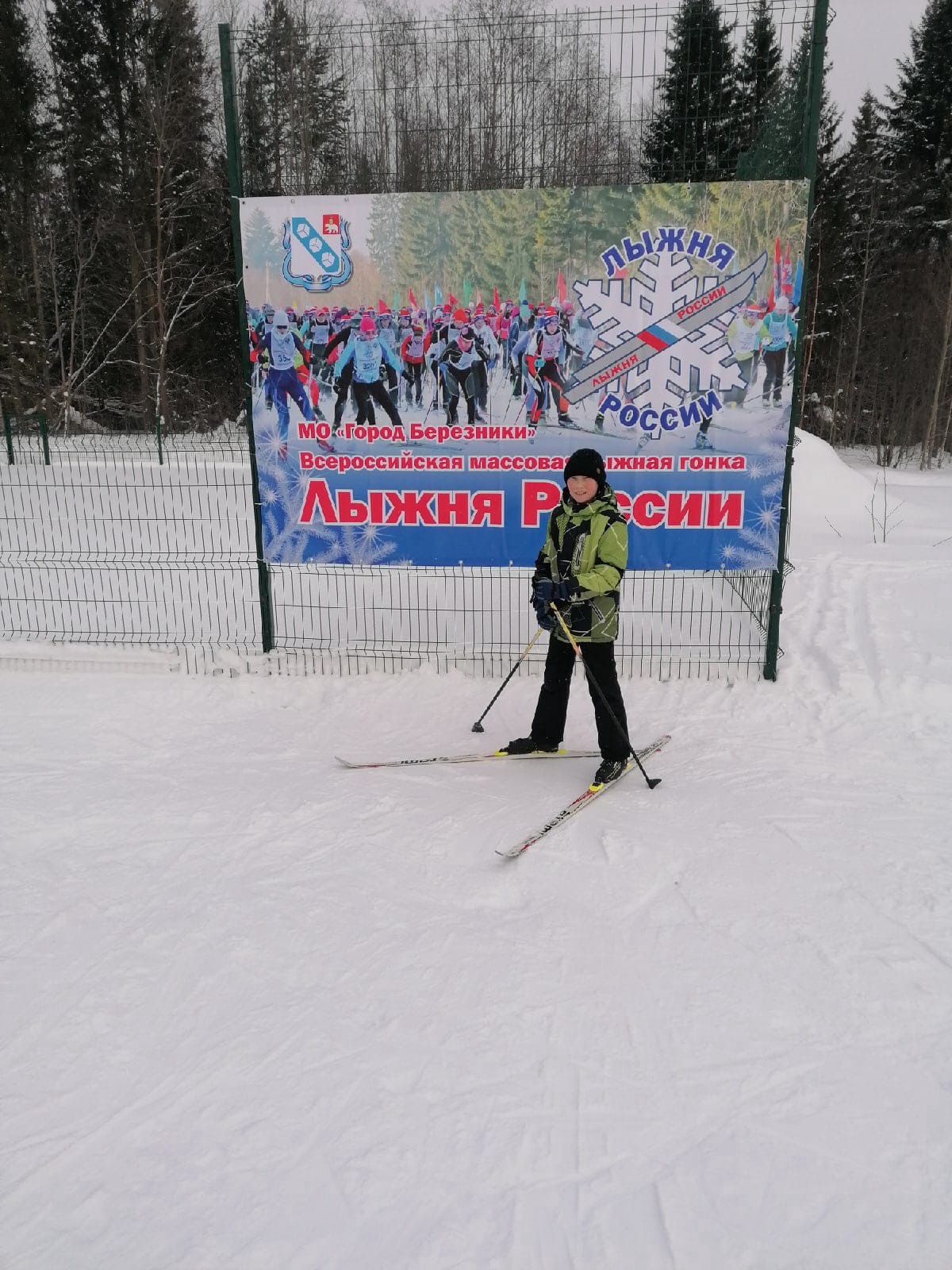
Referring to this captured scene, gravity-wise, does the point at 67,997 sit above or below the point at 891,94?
below

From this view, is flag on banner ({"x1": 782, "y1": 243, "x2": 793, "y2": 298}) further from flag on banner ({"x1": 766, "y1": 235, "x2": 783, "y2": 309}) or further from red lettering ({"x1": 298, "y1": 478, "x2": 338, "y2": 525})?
red lettering ({"x1": 298, "y1": 478, "x2": 338, "y2": 525})

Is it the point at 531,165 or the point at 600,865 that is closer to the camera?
the point at 600,865

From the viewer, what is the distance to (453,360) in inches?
236

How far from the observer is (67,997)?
3.21 meters

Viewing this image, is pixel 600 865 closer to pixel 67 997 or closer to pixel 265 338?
pixel 67 997

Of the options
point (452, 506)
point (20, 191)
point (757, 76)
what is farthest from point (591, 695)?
point (20, 191)

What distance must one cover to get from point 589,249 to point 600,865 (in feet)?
13.3

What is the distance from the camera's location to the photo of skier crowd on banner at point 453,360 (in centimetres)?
582

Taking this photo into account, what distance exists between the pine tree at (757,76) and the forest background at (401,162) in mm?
20

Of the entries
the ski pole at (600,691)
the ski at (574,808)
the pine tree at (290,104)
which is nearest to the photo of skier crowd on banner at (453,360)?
the pine tree at (290,104)

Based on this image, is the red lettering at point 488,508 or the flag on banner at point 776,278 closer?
the flag on banner at point 776,278

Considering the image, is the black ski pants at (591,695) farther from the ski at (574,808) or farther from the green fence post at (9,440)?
the green fence post at (9,440)

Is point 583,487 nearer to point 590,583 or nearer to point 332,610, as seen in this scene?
point 590,583

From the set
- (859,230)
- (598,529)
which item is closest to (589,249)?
(598,529)
